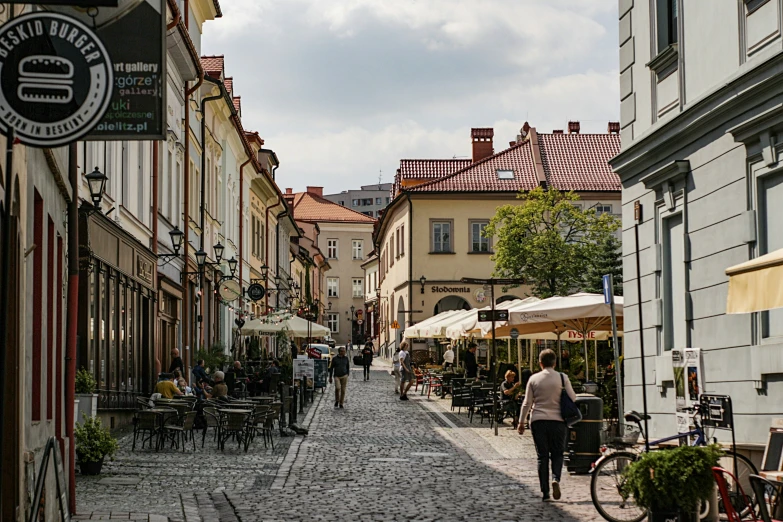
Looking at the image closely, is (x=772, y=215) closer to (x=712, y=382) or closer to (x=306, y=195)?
(x=712, y=382)

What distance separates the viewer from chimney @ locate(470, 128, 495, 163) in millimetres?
68875

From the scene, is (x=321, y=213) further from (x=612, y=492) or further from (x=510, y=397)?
(x=612, y=492)

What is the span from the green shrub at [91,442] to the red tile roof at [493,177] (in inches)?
1750

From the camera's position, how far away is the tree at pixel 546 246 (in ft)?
159

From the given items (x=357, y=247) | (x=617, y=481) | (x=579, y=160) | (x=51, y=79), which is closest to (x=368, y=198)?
(x=357, y=247)

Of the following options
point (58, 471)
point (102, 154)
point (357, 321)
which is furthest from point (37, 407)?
point (357, 321)

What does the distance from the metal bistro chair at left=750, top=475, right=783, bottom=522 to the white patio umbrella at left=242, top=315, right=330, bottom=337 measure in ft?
94.8

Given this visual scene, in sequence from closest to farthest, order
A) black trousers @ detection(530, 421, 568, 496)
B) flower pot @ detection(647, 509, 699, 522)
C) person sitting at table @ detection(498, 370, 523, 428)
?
flower pot @ detection(647, 509, 699, 522)
black trousers @ detection(530, 421, 568, 496)
person sitting at table @ detection(498, 370, 523, 428)

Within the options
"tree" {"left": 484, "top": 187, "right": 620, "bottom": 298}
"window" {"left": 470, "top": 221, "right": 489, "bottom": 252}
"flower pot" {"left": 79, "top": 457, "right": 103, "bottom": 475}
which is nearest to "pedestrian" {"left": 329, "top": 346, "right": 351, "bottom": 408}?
"flower pot" {"left": 79, "top": 457, "right": 103, "bottom": 475}

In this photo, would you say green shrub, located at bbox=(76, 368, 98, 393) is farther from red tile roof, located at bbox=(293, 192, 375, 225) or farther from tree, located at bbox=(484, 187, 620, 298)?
red tile roof, located at bbox=(293, 192, 375, 225)

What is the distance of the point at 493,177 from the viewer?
199 feet

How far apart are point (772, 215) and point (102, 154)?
1348cm

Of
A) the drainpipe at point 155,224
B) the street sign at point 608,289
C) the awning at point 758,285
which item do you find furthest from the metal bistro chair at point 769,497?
the drainpipe at point 155,224

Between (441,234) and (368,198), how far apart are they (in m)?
108
